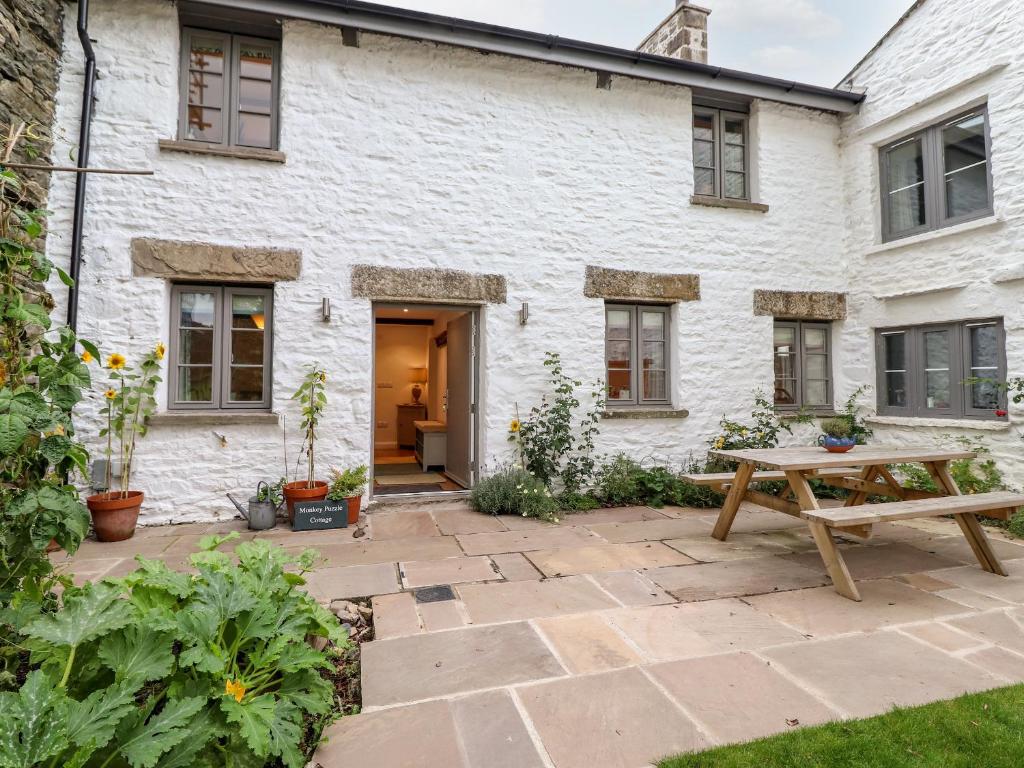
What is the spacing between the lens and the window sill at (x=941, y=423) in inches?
215

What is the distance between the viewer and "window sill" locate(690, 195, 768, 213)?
649cm

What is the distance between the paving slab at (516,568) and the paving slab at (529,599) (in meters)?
0.09

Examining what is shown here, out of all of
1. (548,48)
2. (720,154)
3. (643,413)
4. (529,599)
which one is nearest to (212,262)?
(548,48)

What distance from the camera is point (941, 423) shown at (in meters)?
5.98

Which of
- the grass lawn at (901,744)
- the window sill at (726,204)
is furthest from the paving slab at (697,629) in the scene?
the window sill at (726,204)

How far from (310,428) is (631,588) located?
3.28m

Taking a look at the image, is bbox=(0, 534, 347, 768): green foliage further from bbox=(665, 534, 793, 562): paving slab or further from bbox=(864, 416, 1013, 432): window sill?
bbox=(864, 416, 1013, 432): window sill

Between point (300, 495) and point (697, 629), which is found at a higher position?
point (300, 495)

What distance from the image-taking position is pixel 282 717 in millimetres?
1784

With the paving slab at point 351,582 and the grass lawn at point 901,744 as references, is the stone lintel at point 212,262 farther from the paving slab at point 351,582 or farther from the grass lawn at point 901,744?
the grass lawn at point 901,744

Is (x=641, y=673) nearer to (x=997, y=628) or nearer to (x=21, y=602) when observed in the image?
(x=997, y=628)

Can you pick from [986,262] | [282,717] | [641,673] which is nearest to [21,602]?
[282,717]

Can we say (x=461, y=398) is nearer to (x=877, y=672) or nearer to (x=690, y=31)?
(x=877, y=672)

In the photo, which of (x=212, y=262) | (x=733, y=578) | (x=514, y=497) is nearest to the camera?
(x=733, y=578)
